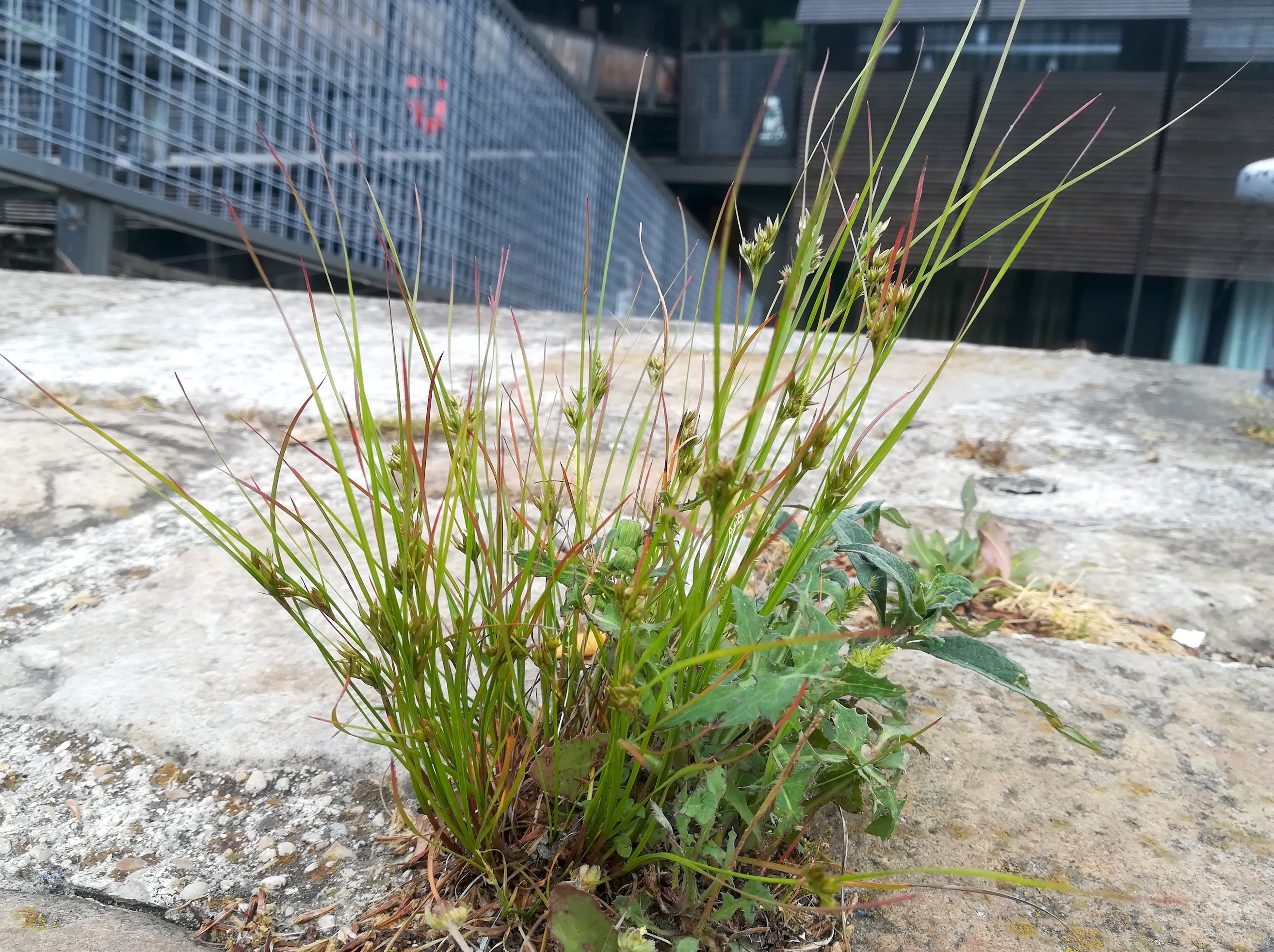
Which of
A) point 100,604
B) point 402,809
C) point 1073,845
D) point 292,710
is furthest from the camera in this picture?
point 100,604

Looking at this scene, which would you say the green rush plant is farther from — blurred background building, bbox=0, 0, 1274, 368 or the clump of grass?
the clump of grass

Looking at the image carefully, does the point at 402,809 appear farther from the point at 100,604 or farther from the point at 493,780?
the point at 100,604

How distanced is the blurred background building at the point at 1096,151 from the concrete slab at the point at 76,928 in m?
5.36

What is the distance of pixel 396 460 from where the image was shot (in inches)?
23.7

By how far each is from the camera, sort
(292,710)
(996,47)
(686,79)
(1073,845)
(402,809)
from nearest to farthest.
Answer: (402,809)
(1073,845)
(292,710)
(996,47)
(686,79)

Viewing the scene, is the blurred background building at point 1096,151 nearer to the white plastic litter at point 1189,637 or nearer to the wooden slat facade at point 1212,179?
the wooden slat facade at point 1212,179

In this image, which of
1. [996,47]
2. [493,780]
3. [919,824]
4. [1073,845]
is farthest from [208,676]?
[996,47]

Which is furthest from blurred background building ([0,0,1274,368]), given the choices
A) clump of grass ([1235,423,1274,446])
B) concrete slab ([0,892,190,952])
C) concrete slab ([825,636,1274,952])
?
concrete slab ([0,892,190,952])

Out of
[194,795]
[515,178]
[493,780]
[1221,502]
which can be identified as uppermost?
[515,178]

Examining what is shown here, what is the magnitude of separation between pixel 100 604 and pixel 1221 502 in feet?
5.85

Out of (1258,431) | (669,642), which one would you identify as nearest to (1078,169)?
(1258,431)

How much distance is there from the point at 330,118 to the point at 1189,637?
11.9ft

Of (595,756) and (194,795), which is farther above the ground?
(595,756)

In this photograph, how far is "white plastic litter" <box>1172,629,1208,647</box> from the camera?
3.77 feet
